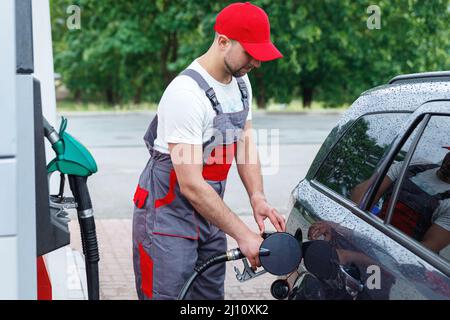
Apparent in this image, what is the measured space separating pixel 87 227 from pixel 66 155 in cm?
28

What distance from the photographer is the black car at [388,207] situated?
2.34 metres

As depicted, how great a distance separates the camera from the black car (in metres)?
2.34

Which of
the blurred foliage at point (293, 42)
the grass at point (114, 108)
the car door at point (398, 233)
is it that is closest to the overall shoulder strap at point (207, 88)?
the car door at point (398, 233)

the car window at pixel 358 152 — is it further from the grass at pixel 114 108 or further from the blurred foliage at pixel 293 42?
the grass at pixel 114 108

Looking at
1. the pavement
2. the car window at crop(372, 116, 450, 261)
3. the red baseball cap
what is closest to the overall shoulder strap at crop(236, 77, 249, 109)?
the red baseball cap

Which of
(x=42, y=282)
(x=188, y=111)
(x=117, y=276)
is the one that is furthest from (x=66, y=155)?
(x=117, y=276)

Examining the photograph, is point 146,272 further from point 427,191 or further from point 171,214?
point 427,191

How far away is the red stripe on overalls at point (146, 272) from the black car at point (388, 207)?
68 centimetres

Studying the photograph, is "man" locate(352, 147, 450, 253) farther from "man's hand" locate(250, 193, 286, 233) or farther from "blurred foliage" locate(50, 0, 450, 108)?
"blurred foliage" locate(50, 0, 450, 108)

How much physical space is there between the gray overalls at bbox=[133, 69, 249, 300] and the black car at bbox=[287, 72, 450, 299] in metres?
0.44

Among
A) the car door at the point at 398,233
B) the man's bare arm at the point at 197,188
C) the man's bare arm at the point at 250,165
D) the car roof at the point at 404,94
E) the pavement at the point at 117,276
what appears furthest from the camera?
the pavement at the point at 117,276

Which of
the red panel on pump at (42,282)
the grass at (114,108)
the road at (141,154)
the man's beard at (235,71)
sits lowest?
the grass at (114,108)

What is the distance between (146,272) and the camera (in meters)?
3.46
